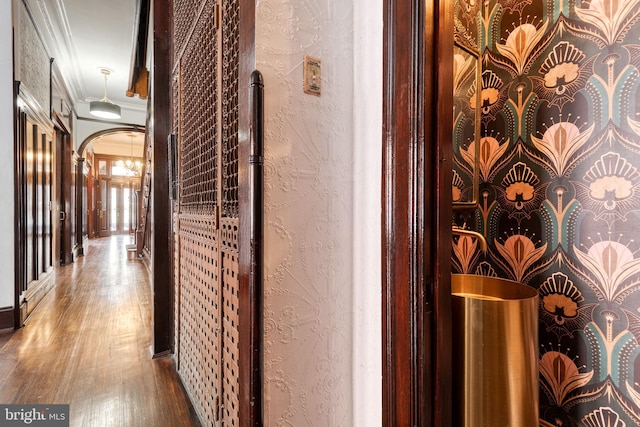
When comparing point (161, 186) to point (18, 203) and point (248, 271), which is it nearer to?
point (18, 203)

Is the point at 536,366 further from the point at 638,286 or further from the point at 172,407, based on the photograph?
the point at 172,407

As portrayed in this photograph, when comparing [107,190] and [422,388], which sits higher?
[107,190]

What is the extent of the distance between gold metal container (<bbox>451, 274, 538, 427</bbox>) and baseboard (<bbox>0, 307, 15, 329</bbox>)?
3.76 metres

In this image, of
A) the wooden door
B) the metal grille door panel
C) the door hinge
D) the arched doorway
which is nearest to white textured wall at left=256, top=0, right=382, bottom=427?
the metal grille door panel

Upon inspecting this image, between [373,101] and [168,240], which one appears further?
[168,240]

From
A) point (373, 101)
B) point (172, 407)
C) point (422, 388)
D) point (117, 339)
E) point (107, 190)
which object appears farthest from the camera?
point (107, 190)

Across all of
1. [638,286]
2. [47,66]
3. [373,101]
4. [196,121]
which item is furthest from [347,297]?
[47,66]

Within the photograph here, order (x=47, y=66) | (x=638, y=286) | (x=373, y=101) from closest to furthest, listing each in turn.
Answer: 1. (x=373, y=101)
2. (x=638, y=286)
3. (x=47, y=66)

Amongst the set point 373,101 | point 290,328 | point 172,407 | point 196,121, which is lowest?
point 172,407

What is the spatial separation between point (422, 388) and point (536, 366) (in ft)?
1.37

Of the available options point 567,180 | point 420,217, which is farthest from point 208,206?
point 567,180

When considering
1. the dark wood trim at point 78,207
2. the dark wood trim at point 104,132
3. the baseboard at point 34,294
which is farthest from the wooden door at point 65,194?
the baseboard at point 34,294

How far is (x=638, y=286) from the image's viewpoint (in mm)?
1049

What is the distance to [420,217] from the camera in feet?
2.68
